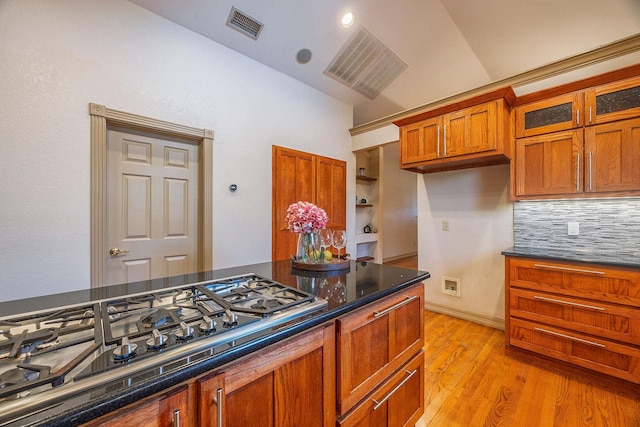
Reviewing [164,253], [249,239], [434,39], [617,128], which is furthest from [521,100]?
[164,253]

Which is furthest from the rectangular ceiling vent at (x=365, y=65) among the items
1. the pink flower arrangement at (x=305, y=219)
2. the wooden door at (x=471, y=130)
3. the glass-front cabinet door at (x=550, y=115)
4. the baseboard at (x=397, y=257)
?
the baseboard at (x=397, y=257)

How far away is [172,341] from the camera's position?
0.70 metres

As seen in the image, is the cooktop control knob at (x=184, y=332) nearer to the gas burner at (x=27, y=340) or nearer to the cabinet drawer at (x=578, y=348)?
the gas burner at (x=27, y=340)

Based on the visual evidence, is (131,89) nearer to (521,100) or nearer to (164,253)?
(164,253)

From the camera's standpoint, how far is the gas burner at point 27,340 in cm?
67

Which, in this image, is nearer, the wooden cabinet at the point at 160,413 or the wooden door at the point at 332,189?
the wooden cabinet at the point at 160,413

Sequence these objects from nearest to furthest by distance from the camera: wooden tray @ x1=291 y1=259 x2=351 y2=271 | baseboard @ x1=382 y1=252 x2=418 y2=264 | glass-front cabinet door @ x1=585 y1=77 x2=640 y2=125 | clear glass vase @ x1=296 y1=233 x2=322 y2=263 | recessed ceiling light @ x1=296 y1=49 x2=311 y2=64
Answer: wooden tray @ x1=291 y1=259 x2=351 y2=271 → clear glass vase @ x1=296 y1=233 x2=322 y2=263 → glass-front cabinet door @ x1=585 y1=77 x2=640 y2=125 → recessed ceiling light @ x1=296 y1=49 x2=311 y2=64 → baseboard @ x1=382 y1=252 x2=418 y2=264

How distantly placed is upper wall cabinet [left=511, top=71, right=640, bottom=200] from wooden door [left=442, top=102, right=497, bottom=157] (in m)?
0.29

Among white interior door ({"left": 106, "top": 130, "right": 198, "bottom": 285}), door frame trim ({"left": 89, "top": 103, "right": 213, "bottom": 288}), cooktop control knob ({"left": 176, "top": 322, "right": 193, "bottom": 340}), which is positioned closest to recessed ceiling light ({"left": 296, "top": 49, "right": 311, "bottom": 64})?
door frame trim ({"left": 89, "top": 103, "right": 213, "bottom": 288})

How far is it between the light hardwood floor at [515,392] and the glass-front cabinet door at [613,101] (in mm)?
1910

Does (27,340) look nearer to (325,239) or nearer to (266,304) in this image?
(266,304)

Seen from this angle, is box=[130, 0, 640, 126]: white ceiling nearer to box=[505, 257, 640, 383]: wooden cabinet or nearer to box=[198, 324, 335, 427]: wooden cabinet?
box=[505, 257, 640, 383]: wooden cabinet

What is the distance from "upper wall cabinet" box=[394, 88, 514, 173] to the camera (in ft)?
7.77

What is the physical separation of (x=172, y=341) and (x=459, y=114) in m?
2.87
